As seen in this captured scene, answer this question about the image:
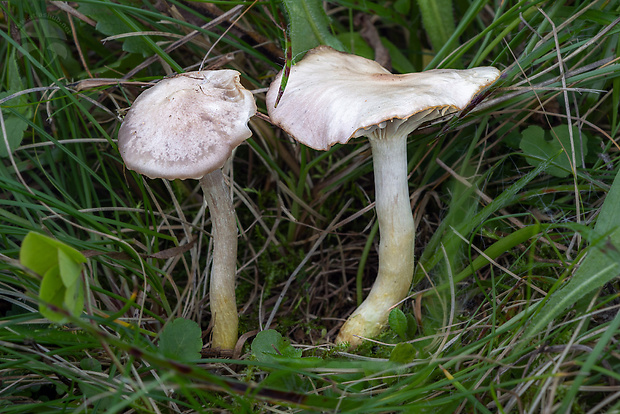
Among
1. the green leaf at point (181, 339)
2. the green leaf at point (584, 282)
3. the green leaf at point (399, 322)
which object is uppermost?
the green leaf at point (584, 282)

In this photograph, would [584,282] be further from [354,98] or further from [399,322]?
[354,98]

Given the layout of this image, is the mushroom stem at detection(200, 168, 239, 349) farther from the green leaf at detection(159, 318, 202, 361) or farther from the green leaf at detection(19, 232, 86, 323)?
the green leaf at detection(19, 232, 86, 323)

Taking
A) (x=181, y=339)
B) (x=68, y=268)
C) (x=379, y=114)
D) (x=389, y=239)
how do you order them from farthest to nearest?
(x=389, y=239)
(x=181, y=339)
(x=379, y=114)
(x=68, y=268)

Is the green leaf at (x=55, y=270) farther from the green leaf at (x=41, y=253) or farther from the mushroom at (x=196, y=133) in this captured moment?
the mushroom at (x=196, y=133)

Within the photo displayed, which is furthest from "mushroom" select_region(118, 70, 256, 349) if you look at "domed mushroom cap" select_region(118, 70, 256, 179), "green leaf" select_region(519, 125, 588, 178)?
"green leaf" select_region(519, 125, 588, 178)

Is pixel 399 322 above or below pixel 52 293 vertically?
below

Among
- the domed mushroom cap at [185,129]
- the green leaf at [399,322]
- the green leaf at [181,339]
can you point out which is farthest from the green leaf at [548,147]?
the green leaf at [181,339]

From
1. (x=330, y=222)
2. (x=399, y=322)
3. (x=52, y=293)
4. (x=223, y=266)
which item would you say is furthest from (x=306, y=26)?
(x=52, y=293)
